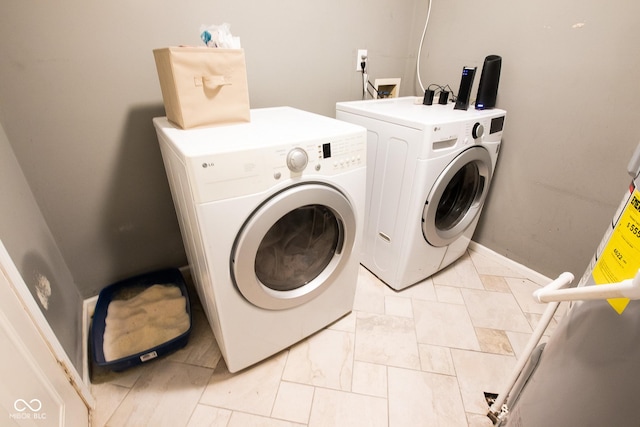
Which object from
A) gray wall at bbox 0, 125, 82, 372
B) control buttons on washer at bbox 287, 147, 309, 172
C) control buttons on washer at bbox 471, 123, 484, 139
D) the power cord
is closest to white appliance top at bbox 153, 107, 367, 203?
control buttons on washer at bbox 287, 147, 309, 172

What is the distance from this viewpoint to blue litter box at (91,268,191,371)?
3.43 ft

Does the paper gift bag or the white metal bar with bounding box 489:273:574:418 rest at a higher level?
the paper gift bag

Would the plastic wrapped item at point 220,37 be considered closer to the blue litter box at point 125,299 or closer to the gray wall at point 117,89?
the gray wall at point 117,89

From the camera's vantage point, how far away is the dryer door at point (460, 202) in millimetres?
1317

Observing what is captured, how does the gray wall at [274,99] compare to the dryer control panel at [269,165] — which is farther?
the gray wall at [274,99]

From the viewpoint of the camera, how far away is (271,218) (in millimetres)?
818

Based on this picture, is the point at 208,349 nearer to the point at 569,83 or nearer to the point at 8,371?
the point at 8,371

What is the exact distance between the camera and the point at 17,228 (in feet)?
2.92

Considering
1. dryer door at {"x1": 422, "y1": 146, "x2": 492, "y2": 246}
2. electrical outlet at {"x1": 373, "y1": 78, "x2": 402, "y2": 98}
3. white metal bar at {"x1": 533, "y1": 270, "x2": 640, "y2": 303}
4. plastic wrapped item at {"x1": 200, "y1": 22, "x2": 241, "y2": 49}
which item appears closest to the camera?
white metal bar at {"x1": 533, "y1": 270, "x2": 640, "y2": 303}

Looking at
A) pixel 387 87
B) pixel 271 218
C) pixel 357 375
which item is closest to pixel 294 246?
pixel 271 218

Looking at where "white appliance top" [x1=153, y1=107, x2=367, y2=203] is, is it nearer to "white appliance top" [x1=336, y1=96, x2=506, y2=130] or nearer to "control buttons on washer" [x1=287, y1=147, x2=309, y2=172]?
"control buttons on washer" [x1=287, y1=147, x2=309, y2=172]

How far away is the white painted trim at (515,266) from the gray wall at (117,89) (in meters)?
1.30

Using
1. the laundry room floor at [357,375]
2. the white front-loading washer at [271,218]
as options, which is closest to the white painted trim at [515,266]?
the laundry room floor at [357,375]

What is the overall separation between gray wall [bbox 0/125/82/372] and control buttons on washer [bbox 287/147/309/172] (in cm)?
78
